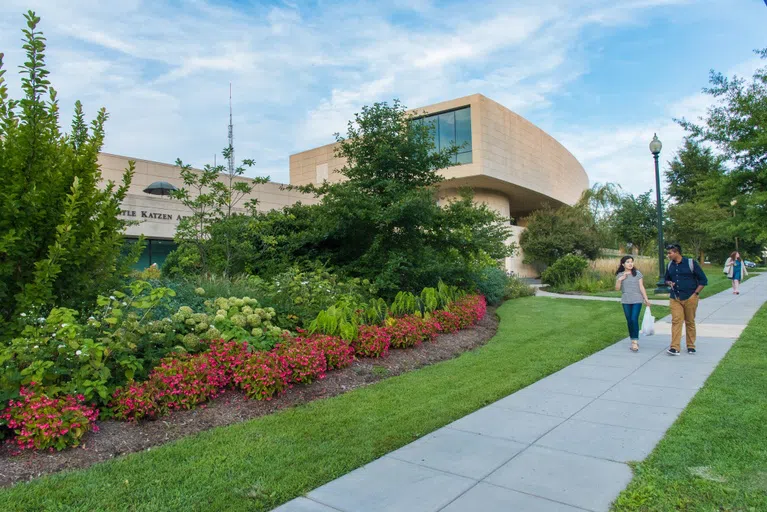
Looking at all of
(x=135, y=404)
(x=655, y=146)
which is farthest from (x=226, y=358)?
(x=655, y=146)

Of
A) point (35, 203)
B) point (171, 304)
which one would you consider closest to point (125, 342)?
point (35, 203)

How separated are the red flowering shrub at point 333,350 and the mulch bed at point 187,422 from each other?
102 mm

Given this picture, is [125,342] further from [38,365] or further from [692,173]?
[692,173]

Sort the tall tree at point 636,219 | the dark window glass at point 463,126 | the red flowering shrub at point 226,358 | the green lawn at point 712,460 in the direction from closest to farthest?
the green lawn at point 712,460 < the red flowering shrub at point 226,358 < the dark window glass at point 463,126 < the tall tree at point 636,219

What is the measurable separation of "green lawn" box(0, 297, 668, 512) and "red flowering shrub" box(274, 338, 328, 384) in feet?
1.55

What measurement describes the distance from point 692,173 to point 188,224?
61838 mm

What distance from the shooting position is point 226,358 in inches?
221

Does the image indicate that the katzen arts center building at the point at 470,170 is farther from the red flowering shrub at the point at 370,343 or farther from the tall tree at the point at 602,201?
the red flowering shrub at the point at 370,343

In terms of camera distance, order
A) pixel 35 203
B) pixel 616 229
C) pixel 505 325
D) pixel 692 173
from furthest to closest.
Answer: pixel 692 173 → pixel 616 229 → pixel 505 325 → pixel 35 203

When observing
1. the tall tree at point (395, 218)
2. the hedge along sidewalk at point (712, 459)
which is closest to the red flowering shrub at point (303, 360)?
the hedge along sidewalk at point (712, 459)

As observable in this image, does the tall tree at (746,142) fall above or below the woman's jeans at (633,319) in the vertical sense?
above

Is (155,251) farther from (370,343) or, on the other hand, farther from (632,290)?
(632,290)

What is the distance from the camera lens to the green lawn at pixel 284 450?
3.35 meters

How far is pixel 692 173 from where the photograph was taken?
5728 centimetres
